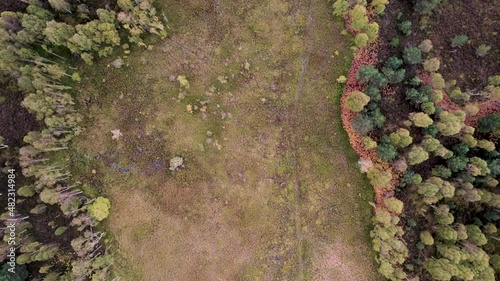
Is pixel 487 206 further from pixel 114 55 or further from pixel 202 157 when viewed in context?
pixel 114 55

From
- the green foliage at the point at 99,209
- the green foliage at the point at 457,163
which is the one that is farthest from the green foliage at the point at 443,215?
the green foliage at the point at 99,209

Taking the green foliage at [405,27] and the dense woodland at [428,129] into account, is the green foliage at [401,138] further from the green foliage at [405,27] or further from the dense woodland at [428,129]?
the green foliage at [405,27]

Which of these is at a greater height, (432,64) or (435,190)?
(432,64)

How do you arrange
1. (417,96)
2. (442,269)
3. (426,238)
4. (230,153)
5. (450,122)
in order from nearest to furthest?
(442,269), (450,122), (426,238), (417,96), (230,153)

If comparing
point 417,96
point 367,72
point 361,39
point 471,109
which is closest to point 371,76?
point 367,72

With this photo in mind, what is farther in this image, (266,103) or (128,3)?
(266,103)

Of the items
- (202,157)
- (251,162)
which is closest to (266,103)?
(251,162)

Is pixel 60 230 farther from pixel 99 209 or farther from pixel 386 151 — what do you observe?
pixel 386 151
